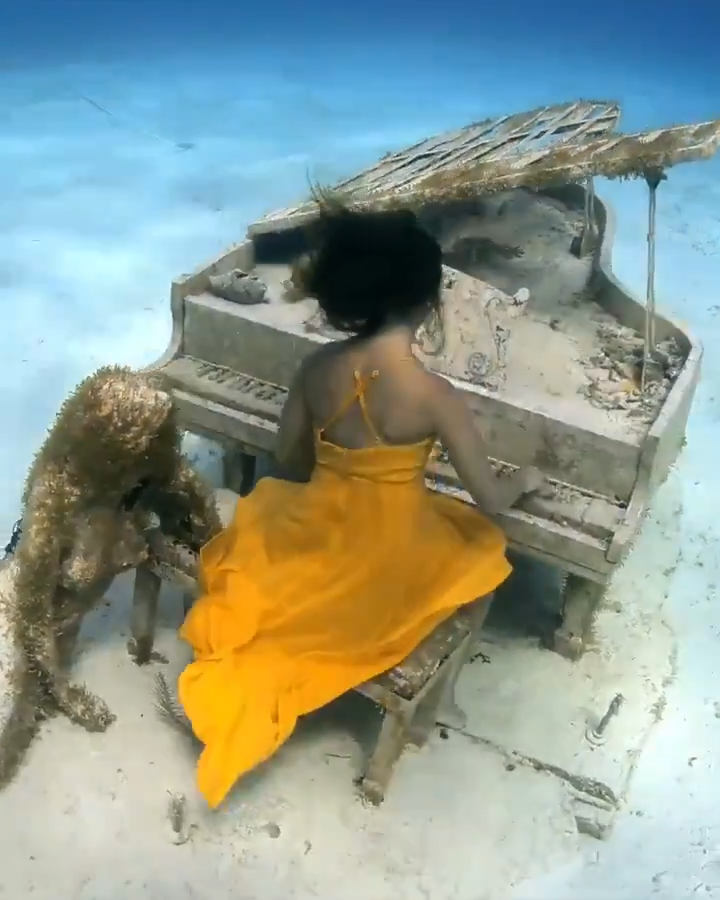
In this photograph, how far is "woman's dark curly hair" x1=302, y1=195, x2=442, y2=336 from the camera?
2.03 metres

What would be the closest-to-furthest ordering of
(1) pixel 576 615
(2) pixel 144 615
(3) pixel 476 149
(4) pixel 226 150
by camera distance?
1. (2) pixel 144 615
2. (1) pixel 576 615
3. (3) pixel 476 149
4. (4) pixel 226 150

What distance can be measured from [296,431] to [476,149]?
5.20 feet

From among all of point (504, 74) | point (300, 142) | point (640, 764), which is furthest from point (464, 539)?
point (504, 74)

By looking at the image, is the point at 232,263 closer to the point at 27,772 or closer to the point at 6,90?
the point at 27,772

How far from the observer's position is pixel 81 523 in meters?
2.27

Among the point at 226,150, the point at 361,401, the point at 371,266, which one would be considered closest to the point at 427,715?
the point at 361,401

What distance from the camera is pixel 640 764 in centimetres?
266

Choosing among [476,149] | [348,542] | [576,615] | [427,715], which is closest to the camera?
[348,542]

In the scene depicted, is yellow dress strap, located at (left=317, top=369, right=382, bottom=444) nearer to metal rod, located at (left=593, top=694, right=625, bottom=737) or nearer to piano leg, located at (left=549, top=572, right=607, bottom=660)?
piano leg, located at (left=549, top=572, right=607, bottom=660)

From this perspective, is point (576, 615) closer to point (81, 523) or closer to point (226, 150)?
point (81, 523)

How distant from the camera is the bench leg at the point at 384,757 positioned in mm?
2240

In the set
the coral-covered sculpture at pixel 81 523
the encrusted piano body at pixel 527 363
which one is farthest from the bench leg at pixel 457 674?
the coral-covered sculpture at pixel 81 523

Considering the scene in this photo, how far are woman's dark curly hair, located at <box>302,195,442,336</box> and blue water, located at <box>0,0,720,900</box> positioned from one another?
3.94 feet

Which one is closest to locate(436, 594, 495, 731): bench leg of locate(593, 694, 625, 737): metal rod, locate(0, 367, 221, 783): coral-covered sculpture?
locate(593, 694, 625, 737): metal rod
